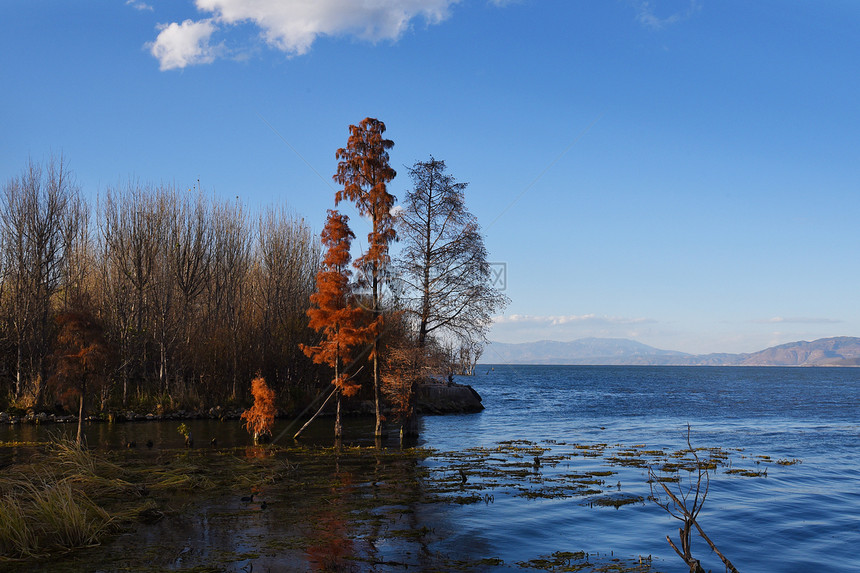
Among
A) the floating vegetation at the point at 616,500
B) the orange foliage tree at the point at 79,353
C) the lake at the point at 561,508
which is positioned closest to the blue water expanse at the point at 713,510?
the lake at the point at 561,508

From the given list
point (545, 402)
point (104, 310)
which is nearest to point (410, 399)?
point (104, 310)

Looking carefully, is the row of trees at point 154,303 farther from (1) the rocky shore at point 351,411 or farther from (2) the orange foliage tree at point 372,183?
(2) the orange foliage tree at point 372,183

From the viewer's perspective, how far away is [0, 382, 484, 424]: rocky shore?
32478mm

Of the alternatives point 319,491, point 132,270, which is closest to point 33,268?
point 132,270

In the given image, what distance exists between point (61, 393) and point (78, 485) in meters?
8.09

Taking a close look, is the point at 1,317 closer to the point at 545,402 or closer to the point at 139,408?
the point at 139,408

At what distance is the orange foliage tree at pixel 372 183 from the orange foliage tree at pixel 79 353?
10230mm

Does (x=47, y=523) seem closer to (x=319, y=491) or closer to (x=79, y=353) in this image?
(x=319, y=491)

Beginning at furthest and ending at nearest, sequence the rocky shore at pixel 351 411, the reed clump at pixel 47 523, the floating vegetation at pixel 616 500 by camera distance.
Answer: the rocky shore at pixel 351 411 < the floating vegetation at pixel 616 500 < the reed clump at pixel 47 523

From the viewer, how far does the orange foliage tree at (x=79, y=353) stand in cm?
2061

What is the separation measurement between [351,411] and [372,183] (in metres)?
18.8

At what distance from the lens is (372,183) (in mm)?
27375

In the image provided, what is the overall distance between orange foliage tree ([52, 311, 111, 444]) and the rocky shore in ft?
44.0

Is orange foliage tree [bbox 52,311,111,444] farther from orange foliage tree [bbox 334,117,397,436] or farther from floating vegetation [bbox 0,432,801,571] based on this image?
orange foliage tree [bbox 334,117,397,436]
